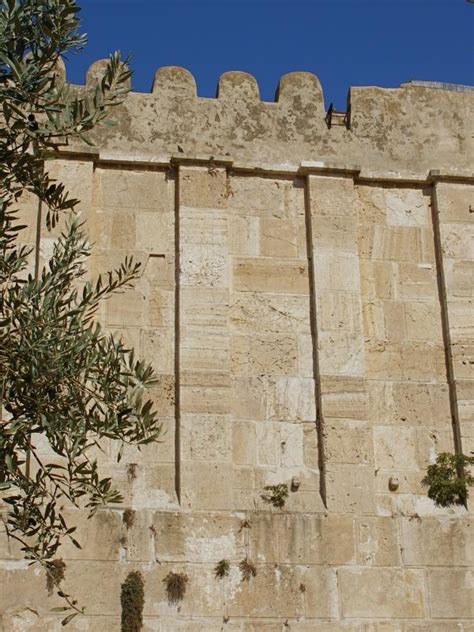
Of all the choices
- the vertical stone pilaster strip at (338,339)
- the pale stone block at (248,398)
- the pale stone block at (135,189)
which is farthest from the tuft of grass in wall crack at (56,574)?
the pale stone block at (135,189)

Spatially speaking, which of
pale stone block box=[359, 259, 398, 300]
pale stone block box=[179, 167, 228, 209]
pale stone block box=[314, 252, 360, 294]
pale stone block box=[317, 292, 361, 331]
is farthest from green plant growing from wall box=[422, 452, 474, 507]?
pale stone block box=[179, 167, 228, 209]

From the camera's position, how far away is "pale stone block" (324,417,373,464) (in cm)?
1216

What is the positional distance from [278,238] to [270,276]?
0.47 metres

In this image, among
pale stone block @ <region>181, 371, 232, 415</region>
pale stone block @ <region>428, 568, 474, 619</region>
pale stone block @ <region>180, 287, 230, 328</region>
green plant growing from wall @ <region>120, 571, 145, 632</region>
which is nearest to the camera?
green plant growing from wall @ <region>120, 571, 145, 632</region>

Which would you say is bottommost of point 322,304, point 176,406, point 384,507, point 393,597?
point 393,597

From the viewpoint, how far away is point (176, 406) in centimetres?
1213

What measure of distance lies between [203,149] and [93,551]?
4.67 meters

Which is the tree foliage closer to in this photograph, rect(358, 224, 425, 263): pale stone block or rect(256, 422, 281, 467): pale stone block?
rect(256, 422, 281, 467): pale stone block

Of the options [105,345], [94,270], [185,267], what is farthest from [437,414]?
[105,345]

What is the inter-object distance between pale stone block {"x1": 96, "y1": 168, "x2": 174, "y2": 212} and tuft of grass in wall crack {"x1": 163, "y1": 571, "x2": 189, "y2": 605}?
13.0 ft

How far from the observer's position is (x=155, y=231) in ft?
42.3

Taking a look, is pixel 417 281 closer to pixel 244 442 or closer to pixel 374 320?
pixel 374 320

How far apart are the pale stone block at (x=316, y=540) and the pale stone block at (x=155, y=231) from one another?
10.4 feet

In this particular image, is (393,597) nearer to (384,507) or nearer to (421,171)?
(384,507)
